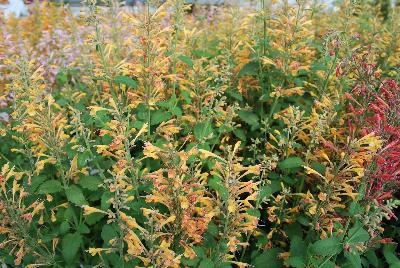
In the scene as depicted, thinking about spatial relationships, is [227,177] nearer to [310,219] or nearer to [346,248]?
[346,248]

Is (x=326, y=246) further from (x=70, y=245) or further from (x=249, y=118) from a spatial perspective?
(x=70, y=245)

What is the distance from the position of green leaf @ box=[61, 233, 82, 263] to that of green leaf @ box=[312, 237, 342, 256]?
4.66ft

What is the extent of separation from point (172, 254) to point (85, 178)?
37.1 inches

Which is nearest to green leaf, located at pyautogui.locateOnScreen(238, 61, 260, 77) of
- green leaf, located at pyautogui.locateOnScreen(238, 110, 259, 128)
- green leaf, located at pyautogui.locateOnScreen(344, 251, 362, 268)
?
green leaf, located at pyautogui.locateOnScreen(238, 110, 259, 128)

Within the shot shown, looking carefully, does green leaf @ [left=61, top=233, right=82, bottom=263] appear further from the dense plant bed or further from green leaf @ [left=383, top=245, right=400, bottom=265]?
green leaf @ [left=383, top=245, right=400, bottom=265]

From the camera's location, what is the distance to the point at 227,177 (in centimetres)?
207

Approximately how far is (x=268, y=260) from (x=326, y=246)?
58cm

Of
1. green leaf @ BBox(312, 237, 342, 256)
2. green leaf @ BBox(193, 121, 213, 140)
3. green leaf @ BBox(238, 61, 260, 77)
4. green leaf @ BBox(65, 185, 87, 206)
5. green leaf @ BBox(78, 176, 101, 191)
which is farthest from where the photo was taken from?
green leaf @ BBox(238, 61, 260, 77)

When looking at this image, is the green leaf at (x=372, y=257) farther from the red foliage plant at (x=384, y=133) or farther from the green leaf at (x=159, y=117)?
the green leaf at (x=159, y=117)

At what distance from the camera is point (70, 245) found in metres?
2.55

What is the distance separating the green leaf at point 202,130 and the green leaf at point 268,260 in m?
0.90

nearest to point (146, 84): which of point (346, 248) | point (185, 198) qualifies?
point (185, 198)

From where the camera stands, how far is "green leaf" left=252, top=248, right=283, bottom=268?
9.13 feet

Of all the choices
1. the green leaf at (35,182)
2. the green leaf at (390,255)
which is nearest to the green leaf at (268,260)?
the green leaf at (390,255)
